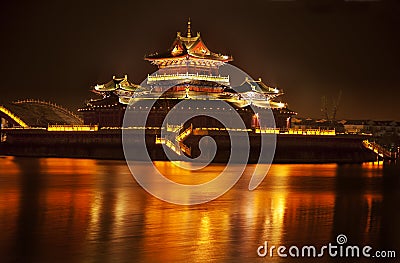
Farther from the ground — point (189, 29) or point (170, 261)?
point (189, 29)

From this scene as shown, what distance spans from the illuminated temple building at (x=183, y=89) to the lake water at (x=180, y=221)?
33.0 metres

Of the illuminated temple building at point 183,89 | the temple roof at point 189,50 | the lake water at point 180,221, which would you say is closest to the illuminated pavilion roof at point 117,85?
the illuminated temple building at point 183,89

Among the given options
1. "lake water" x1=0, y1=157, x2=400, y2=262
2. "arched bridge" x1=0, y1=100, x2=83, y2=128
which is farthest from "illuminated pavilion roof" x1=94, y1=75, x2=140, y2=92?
"lake water" x1=0, y1=157, x2=400, y2=262

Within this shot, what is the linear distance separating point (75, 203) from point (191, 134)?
1394 inches

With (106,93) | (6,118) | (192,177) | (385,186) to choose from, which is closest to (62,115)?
(6,118)

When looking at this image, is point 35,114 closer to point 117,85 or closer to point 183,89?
point 117,85

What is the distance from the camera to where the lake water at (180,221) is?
1939 centimetres

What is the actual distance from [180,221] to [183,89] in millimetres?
49789

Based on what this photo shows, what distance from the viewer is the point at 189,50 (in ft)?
251

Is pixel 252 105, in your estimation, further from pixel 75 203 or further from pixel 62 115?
pixel 75 203

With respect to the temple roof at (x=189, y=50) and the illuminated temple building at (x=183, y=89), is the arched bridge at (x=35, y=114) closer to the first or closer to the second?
the illuminated temple building at (x=183, y=89)

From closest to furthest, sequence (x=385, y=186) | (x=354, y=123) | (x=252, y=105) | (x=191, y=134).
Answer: (x=385, y=186), (x=191, y=134), (x=252, y=105), (x=354, y=123)

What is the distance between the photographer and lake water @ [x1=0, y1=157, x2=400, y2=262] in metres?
19.4

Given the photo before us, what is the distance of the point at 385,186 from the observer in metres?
41.3
